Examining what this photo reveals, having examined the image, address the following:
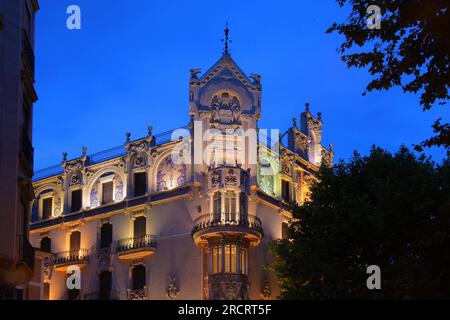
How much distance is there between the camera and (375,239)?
4109 cm

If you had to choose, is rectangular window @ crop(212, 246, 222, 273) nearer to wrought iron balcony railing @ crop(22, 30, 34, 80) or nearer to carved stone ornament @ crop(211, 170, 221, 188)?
carved stone ornament @ crop(211, 170, 221, 188)

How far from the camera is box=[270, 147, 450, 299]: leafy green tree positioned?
39688 mm

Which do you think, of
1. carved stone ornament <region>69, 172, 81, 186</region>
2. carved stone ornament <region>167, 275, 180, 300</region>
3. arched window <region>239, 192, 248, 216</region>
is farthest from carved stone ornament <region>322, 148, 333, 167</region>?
carved stone ornament <region>69, 172, 81, 186</region>

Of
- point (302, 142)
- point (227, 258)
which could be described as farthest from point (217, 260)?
point (302, 142)

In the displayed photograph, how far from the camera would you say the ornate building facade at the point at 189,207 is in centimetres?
5466

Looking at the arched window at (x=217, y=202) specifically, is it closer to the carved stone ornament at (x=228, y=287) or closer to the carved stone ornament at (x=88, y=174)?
the carved stone ornament at (x=228, y=287)

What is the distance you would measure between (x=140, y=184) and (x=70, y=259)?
7351 millimetres

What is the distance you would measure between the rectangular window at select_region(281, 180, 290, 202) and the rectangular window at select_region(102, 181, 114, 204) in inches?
477

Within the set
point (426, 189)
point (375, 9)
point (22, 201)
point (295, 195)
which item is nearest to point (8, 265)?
point (22, 201)

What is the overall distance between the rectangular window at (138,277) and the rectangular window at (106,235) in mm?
3423

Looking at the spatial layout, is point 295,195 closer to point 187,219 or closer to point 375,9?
→ point 187,219

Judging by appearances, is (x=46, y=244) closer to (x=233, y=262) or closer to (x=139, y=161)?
(x=139, y=161)

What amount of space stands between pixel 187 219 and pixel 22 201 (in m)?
29.2

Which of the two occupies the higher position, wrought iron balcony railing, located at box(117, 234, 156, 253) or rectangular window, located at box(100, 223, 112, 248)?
rectangular window, located at box(100, 223, 112, 248)
